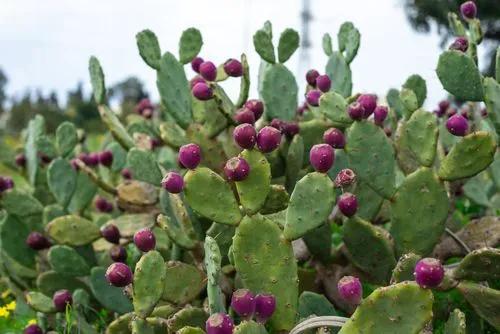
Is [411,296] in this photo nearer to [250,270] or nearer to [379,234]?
[250,270]

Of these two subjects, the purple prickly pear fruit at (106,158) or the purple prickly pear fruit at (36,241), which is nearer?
the purple prickly pear fruit at (36,241)

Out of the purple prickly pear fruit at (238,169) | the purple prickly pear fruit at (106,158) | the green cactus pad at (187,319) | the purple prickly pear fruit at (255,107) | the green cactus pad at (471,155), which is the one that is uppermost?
the purple prickly pear fruit at (255,107)

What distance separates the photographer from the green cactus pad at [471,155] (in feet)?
8.29

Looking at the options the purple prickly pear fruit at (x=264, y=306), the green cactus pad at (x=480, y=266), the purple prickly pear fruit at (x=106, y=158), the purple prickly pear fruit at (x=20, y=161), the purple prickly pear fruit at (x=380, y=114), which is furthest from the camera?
the purple prickly pear fruit at (x=20, y=161)

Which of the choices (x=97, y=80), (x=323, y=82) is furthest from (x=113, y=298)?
(x=323, y=82)

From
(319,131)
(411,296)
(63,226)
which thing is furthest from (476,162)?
(63,226)

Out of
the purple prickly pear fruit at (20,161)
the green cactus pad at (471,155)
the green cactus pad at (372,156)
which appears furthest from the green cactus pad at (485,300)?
the purple prickly pear fruit at (20,161)

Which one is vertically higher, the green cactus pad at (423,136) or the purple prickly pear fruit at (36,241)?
the green cactus pad at (423,136)

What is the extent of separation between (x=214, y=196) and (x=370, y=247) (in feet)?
2.42

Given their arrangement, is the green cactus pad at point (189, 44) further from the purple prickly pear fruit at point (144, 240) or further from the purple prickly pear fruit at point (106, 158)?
the purple prickly pear fruit at point (144, 240)

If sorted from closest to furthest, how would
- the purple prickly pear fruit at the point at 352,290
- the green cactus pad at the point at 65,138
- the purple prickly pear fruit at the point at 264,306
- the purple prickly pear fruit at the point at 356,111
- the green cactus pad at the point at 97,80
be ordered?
the purple prickly pear fruit at the point at 352,290, the purple prickly pear fruit at the point at 264,306, the purple prickly pear fruit at the point at 356,111, the green cactus pad at the point at 97,80, the green cactus pad at the point at 65,138

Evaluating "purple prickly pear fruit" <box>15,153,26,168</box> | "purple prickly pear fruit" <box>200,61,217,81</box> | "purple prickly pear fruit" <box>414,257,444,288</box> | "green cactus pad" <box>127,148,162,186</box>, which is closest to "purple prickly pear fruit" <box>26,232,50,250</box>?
"green cactus pad" <box>127,148,162,186</box>

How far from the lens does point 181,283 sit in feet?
8.94

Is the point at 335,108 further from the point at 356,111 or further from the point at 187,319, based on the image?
the point at 187,319
